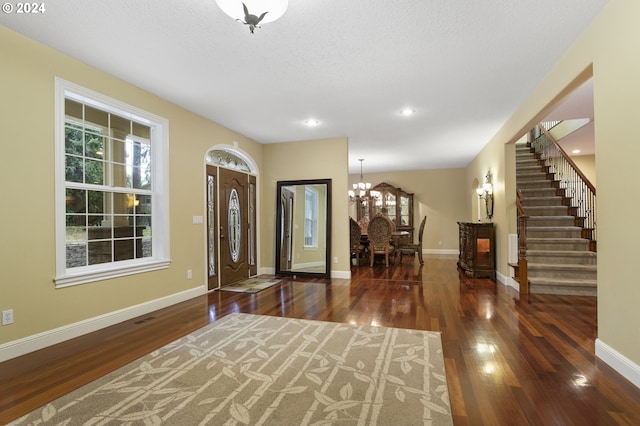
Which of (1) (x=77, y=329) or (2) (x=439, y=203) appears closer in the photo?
(1) (x=77, y=329)

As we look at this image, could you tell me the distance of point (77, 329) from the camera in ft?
9.53

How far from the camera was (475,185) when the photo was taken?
779cm

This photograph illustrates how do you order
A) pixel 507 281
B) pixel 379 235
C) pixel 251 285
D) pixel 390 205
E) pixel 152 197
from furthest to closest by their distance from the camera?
pixel 390 205, pixel 379 235, pixel 251 285, pixel 507 281, pixel 152 197

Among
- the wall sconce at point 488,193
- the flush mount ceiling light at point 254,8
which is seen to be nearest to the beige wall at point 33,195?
the flush mount ceiling light at point 254,8

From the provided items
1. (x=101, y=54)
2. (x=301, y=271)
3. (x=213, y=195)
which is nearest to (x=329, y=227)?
(x=301, y=271)

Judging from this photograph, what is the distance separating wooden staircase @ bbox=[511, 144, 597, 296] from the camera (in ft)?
14.5

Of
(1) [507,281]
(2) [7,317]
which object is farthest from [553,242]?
(2) [7,317]

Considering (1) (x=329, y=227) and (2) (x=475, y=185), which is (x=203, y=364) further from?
(2) (x=475, y=185)

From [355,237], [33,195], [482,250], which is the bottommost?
[482,250]

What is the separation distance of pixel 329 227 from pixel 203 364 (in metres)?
3.71

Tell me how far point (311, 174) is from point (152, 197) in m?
2.93

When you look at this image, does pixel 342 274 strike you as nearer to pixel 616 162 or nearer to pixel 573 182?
pixel 616 162

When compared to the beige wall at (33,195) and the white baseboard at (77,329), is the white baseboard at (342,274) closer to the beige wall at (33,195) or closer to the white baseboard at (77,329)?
the white baseboard at (77,329)

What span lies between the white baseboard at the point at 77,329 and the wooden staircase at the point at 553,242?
16.8ft
